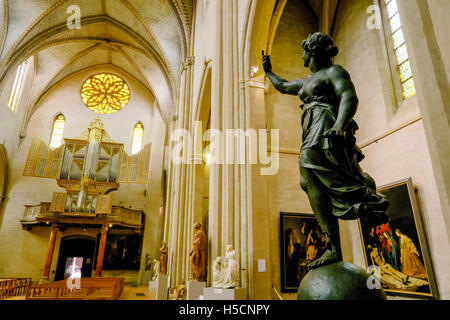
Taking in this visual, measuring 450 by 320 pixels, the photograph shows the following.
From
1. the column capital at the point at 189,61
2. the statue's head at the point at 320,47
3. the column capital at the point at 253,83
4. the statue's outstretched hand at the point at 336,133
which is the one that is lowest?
the statue's outstretched hand at the point at 336,133

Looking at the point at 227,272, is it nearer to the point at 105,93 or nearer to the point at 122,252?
the point at 122,252

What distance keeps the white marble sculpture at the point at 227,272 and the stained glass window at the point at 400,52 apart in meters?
5.17

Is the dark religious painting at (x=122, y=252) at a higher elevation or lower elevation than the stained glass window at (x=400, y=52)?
lower

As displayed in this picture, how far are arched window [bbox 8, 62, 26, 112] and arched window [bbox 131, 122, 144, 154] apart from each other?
7.29 m

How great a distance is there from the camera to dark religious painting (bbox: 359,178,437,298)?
5301mm

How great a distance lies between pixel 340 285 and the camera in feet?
5.15

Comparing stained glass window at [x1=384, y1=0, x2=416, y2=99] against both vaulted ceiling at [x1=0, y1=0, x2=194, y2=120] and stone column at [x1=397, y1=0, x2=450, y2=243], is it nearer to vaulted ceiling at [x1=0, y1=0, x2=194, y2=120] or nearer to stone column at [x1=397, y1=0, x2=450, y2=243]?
stone column at [x1=397, y1=0, x2=450, y2=243]

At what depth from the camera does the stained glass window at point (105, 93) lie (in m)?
22.7

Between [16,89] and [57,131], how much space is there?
389 cm

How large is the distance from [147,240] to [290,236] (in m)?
14.3

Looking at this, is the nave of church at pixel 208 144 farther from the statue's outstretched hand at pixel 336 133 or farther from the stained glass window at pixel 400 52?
the statue's outstretched hand at pixel 336 133

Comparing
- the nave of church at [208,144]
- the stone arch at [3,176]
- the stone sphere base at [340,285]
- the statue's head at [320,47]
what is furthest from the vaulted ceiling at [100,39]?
the stone sphere base at [340,285]
